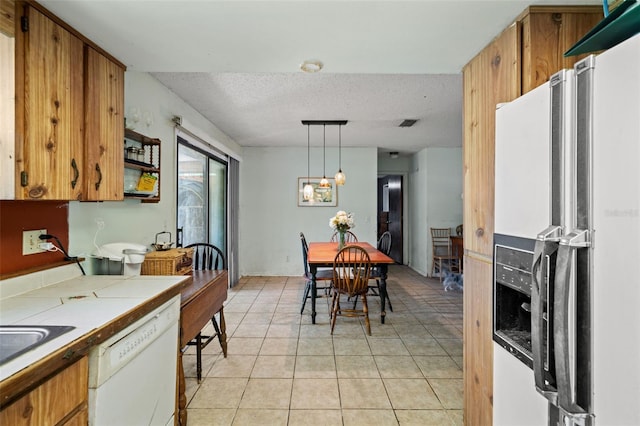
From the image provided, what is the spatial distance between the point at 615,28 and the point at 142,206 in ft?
9.10

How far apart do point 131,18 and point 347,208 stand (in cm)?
460

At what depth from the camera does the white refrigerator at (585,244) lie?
0.66m

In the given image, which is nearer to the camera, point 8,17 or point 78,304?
point 8,17

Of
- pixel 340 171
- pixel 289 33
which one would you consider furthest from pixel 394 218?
pixel 289 33

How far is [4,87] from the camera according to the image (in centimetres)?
114

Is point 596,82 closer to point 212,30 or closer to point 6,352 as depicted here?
point 212,30

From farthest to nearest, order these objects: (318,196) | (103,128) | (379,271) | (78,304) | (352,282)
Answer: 1. (318,196)
2. (379,271)
3. (352,282)
4. (103,128)
5. (78,304)

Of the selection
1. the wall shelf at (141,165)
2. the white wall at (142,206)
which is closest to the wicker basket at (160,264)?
the white wall at (142,206)

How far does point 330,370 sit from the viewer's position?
7.86ft

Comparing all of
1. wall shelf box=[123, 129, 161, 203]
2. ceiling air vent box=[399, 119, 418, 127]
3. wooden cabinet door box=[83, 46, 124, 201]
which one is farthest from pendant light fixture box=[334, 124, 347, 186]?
wooden cabinet door box=[83, 46, 124, 201]

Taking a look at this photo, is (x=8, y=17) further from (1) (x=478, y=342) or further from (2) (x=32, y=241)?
(1) (x=478, y=342)

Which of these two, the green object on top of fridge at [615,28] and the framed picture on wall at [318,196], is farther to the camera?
the framed picture on wall at [318,196]

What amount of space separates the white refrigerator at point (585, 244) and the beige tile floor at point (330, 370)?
3.96 ft

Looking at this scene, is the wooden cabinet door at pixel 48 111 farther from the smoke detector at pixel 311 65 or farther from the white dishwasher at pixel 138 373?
the smoke detector at pixel 311 65
